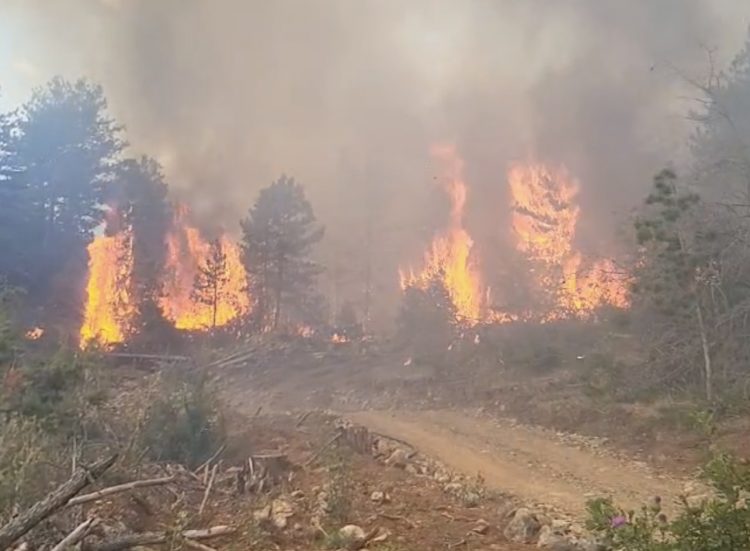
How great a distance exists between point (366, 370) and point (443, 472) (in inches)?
576

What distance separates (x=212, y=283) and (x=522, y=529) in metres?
31.7

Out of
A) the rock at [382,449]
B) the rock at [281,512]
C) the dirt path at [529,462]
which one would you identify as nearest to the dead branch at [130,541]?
the rock at [281,512]

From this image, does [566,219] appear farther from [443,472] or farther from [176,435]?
[176,435]

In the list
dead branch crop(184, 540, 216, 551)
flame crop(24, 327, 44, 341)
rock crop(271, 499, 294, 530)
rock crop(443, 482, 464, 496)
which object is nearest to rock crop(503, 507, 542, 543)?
rock crop(443, 482, 464, 496)

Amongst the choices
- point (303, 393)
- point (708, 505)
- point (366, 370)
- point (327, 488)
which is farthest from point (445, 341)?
point (708, 505)

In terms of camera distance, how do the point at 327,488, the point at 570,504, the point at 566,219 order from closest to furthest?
the point at 327,488
the point at 570,504
the point at 566,219

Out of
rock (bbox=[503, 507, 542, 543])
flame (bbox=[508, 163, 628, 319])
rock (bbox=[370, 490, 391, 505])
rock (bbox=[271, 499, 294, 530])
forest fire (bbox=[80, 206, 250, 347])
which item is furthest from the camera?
forest fire (bbox=[80, 206, 250, 347])

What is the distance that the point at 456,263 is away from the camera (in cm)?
3656

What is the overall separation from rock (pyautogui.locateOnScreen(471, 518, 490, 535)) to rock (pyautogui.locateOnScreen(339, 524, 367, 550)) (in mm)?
1367

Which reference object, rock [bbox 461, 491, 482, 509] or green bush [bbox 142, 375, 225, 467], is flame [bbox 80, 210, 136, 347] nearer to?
green bush [bbox 142, 375, 225, 467]

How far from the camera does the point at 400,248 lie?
4591cm

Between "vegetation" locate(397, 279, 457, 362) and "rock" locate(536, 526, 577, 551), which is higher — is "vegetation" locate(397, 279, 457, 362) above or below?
above

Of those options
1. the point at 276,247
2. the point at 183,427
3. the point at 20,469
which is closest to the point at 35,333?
the point at 276,247

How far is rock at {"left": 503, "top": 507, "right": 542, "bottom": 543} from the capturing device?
6.83m
